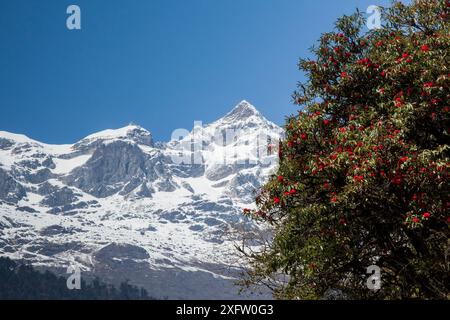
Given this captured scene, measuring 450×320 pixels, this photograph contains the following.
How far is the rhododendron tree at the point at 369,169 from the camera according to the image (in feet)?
57.3

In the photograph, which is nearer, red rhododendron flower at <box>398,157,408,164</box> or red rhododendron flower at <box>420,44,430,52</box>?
red rhododendron flower at <box>398,157,408,164</box>

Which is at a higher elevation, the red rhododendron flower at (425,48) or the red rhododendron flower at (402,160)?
the red rhododendron flower at (425,48)

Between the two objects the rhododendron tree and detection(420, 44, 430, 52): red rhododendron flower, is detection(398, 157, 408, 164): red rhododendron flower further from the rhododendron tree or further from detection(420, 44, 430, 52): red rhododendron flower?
detection(420, 44, 430, 52): red rhododendron flower

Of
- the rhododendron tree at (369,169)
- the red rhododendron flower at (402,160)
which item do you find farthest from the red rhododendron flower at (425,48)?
the red rhododendron flower at (402,160)

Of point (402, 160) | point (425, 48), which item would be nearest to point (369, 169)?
point (402, 160)

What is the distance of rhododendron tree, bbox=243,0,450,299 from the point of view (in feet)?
57.3

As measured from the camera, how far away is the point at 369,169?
673 inches

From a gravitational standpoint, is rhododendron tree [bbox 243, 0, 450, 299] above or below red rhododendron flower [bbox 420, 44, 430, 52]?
below

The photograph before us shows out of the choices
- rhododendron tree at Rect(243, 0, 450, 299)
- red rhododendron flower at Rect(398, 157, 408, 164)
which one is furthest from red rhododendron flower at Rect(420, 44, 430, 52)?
red rhododendron flower at Rect(398, 157, 408, 164)

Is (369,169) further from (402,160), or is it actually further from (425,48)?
(425,48)

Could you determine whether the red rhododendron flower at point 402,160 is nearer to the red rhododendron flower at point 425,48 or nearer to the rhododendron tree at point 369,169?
the rhododendron tree at point 369,169
